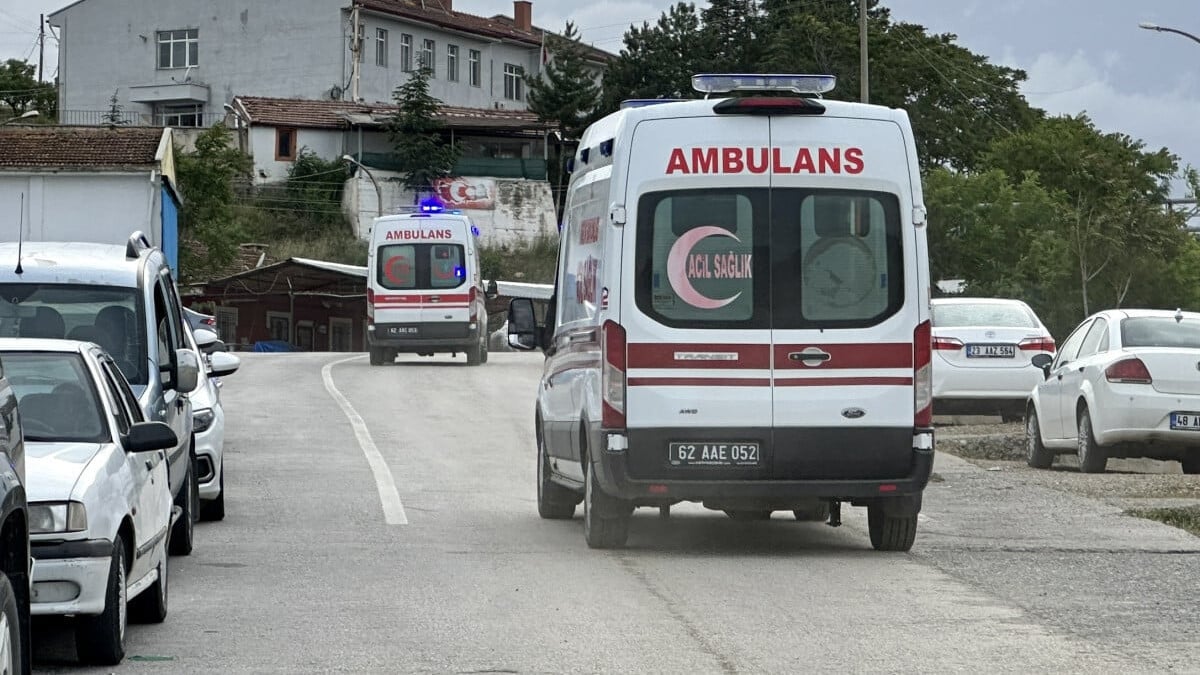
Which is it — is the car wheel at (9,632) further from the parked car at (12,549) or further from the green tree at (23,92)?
the green tree at (23,92)

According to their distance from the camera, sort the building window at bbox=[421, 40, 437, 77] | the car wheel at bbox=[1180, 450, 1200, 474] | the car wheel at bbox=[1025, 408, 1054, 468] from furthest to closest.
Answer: the building window at bbox=[421, 40, 437, 77], the car wheel at bbox=[1025, 408, 1054, 468], the car wheel at bbox=[1180, 450, 1200, 474]

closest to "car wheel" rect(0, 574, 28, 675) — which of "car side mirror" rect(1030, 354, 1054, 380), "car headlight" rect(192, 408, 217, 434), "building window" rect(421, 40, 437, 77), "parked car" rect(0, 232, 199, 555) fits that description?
"parked car" rect(0, 232, 199, 555)

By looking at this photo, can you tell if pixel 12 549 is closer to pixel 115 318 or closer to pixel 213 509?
pixel 115 318

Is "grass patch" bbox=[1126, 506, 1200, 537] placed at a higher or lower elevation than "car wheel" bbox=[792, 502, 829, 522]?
higher

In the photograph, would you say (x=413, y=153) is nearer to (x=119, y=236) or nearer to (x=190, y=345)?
(x=119, y=236)

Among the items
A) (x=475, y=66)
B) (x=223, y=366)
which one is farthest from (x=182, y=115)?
(x=223, y=366)

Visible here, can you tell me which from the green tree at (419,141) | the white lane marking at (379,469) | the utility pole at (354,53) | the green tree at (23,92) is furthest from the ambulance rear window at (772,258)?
the green tree at (23,92)

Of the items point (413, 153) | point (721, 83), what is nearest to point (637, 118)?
point (721, 83)

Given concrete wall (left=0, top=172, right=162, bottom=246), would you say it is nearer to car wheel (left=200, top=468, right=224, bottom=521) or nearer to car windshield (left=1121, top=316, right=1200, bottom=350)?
car windshield (left=1121, top=316, right=1200, bottom=350)

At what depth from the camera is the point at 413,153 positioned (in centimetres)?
8125

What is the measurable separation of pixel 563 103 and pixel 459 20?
1203 centimetres

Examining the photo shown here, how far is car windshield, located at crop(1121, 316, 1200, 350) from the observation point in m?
18.4

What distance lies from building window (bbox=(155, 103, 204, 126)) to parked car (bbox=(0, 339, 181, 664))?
83397mm

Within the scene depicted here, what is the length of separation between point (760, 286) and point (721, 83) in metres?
1.26
